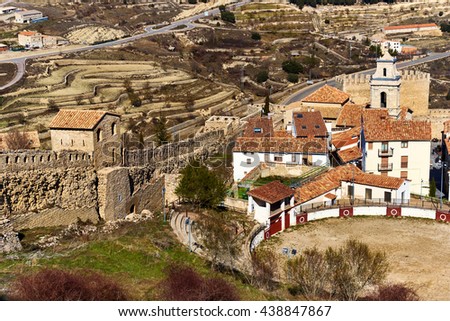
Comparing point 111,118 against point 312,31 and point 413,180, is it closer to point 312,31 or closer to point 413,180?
point 413,180

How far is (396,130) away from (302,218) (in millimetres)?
8954

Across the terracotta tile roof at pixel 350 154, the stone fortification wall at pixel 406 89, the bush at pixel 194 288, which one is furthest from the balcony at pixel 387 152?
the bush at pixel 194 288

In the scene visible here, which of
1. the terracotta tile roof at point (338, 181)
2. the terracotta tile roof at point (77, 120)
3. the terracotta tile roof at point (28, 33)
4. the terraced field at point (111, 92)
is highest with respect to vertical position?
the terracotta tile roof at point (77, 120)

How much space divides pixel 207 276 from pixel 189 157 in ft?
58.9

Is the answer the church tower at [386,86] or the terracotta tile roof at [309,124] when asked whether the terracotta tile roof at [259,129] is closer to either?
the terracotta tile roof at [309,124]

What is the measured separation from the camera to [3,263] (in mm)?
23422

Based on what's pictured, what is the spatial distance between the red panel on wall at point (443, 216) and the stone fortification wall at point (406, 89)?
18.9 meters

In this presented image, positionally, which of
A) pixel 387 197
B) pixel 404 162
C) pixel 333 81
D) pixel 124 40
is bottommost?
pixel 333 81

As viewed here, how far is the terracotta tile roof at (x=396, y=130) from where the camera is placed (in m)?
38.8

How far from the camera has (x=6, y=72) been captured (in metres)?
79.0

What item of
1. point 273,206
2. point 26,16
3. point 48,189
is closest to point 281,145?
point 273,206

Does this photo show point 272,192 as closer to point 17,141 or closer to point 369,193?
point 369,193

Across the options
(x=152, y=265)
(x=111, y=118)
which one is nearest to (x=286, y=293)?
(x=152, y=265)

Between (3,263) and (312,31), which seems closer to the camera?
(3,263)
